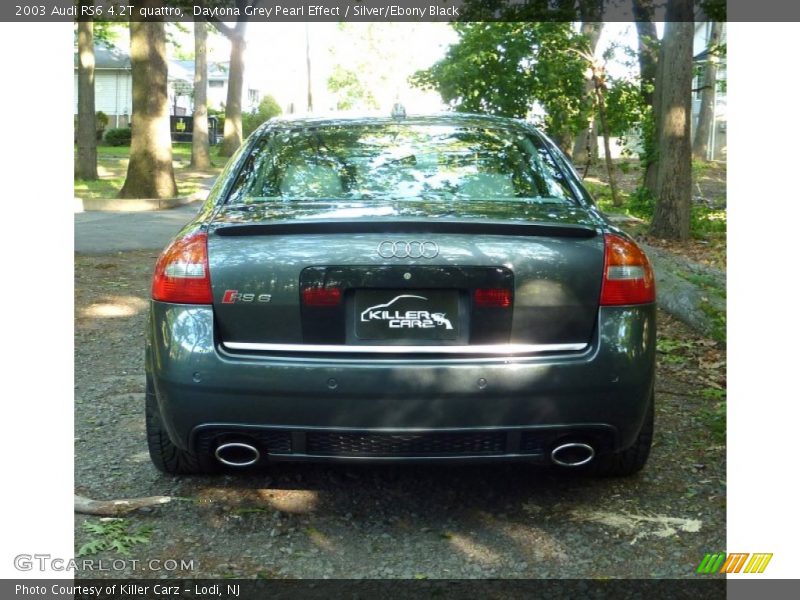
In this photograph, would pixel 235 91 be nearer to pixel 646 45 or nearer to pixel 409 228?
pixel 646 45

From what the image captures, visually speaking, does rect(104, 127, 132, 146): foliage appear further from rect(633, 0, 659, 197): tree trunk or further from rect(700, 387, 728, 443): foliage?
rect(700, 387, 728, 443): foliage

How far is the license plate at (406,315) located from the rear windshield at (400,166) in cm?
61

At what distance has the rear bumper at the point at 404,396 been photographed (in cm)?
347

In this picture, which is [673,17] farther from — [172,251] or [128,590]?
[128,590]

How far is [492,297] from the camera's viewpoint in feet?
11.6

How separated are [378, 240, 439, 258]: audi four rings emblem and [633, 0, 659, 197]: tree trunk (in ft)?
40.4

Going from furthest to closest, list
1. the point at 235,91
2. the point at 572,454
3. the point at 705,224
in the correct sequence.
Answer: the point at 235,91 → the point at 705,224 → the point at 572,454

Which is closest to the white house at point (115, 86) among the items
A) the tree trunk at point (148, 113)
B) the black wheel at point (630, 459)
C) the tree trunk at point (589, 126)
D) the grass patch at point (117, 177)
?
the grass patch at point (117, 177)

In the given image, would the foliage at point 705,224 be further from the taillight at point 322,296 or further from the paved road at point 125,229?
the taillight at point 322,296

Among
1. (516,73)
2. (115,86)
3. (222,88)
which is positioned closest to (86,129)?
(516,73)

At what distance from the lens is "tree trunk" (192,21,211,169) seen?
32.4 meters

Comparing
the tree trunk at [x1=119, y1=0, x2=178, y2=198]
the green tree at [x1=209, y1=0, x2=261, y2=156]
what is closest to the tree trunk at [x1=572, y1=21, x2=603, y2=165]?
the tree trunk at [x1=119, y1=0, x2=178, y2=198]

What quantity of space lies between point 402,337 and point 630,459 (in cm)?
127

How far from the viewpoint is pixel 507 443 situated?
3580mm
